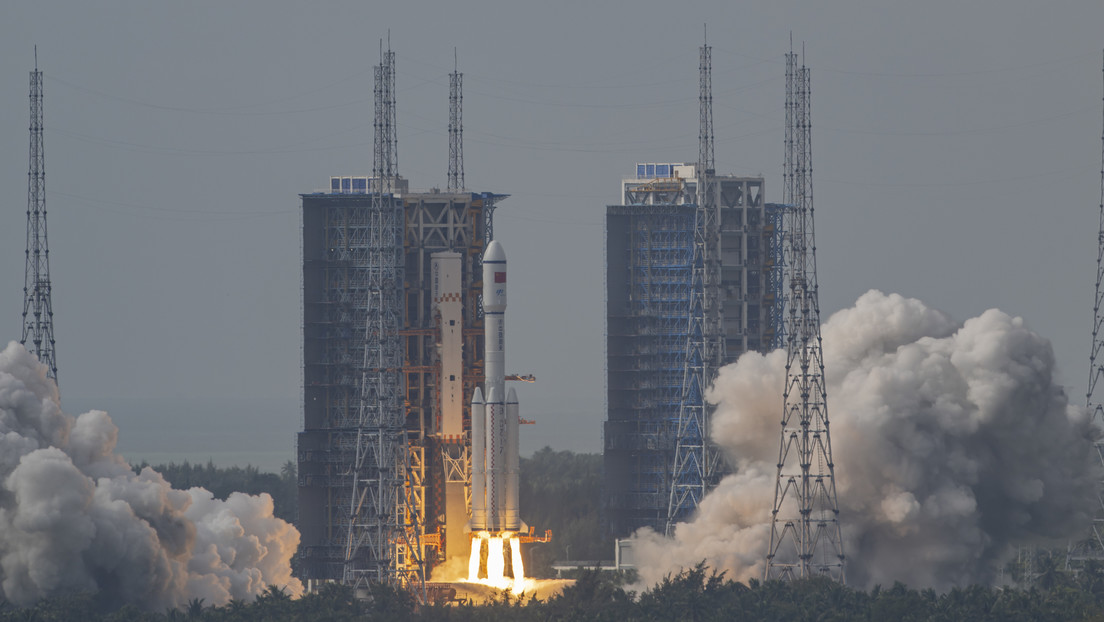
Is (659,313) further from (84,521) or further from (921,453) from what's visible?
(84,521)

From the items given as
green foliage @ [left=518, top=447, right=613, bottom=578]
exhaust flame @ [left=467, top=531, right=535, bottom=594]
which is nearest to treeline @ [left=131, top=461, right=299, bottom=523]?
green foliage @ [left=518, top=447, right=613, bottom=578]

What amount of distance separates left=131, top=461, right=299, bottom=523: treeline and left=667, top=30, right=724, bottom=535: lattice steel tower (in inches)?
1172

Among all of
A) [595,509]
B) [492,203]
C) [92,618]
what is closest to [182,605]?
[92,618]

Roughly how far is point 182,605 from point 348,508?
1487 centimetres

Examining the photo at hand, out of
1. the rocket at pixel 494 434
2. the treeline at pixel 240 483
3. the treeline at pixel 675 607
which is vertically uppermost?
the rocket at pixel 494 434

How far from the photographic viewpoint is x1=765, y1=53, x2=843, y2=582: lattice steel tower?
85.6 m

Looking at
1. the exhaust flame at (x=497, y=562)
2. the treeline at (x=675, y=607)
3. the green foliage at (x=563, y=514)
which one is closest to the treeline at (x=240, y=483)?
the green foliage at (x=563, y=514)

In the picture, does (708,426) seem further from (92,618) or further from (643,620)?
(92,618)

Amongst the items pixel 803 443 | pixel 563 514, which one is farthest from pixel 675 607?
pixel 563 514

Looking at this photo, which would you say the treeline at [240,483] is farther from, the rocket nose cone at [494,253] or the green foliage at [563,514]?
the rocket nose cone at [494,253]

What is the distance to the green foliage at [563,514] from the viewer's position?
11256cm

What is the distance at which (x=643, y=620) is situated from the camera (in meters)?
81.1

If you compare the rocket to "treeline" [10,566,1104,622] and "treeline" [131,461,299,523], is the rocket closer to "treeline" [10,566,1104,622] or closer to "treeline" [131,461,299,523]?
"treeline" [10,566,1104,622]

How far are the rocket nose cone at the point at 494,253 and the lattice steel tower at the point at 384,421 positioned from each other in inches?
139
